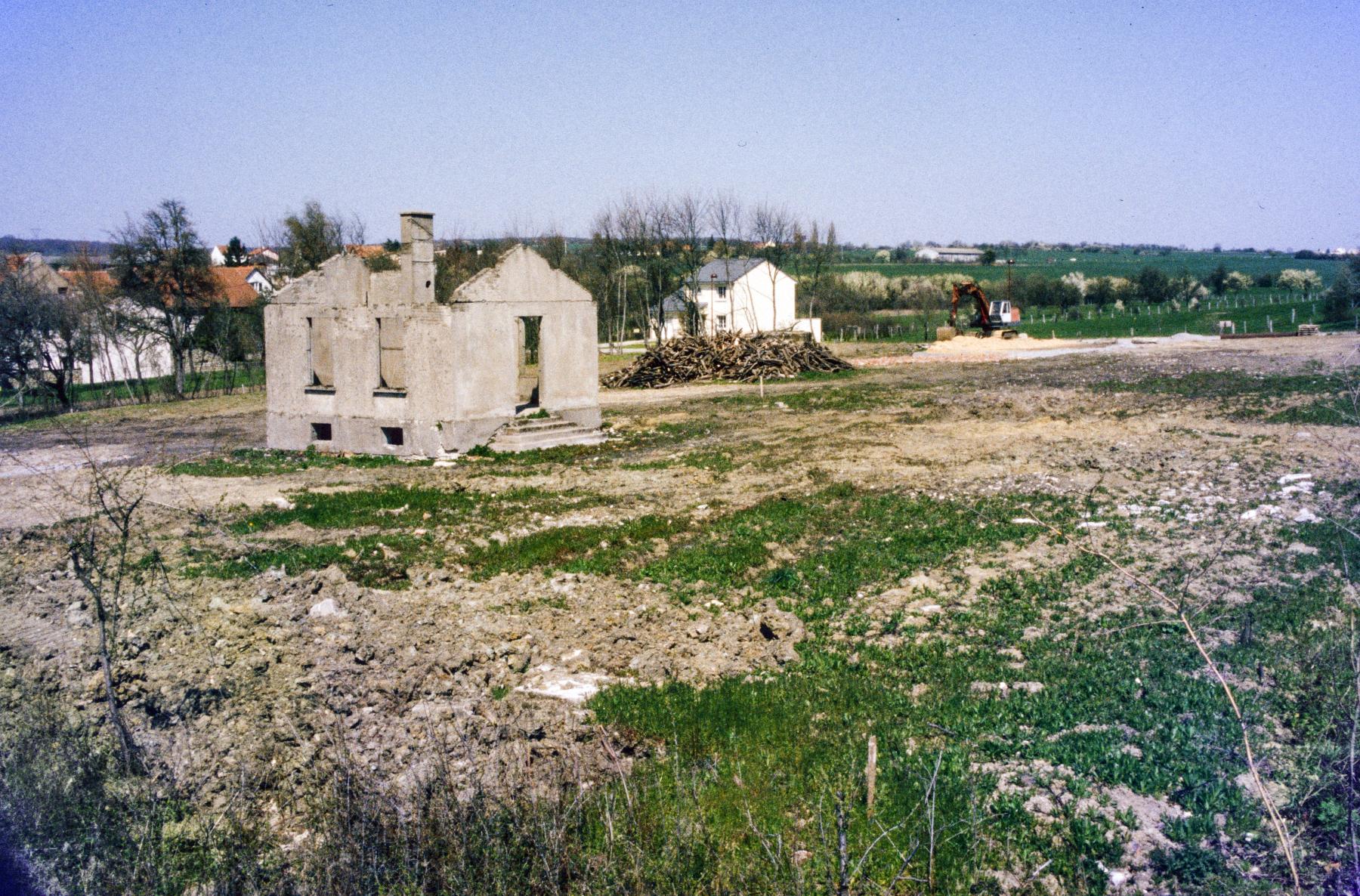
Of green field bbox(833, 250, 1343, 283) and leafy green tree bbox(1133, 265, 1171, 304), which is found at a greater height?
green field bbox(833, 250, 1343, 283)

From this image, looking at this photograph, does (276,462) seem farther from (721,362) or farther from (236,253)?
(236,253)

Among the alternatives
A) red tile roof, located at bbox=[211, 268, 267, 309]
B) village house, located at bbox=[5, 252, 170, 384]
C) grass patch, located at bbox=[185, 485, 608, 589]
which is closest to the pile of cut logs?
village house, located at bbox=[5, 252, 170, 384]

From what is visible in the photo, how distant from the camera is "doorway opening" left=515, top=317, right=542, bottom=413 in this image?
2112cm

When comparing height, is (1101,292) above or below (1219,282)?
below

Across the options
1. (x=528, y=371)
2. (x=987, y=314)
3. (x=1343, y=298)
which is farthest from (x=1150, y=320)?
(x=528, y=371)

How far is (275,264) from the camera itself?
46281 millimetres

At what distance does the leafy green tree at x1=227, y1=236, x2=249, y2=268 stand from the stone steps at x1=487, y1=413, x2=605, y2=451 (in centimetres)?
4797

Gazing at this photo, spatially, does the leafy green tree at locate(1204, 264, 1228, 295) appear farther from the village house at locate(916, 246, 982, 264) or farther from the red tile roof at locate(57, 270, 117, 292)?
the red tile roof at locate(57, 270, 117, 292)

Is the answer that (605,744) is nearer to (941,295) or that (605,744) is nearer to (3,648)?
(3,648)

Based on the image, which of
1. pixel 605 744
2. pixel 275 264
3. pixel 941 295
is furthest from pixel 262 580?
pixel 941 295

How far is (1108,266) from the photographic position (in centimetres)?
10475

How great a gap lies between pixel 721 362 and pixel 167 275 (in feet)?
67.8

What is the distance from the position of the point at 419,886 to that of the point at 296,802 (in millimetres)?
1716

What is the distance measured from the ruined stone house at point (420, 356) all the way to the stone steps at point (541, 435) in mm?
27
